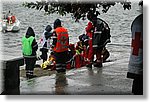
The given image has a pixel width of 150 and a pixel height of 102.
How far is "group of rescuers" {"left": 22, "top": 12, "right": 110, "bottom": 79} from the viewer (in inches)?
113

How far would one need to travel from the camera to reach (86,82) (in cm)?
288

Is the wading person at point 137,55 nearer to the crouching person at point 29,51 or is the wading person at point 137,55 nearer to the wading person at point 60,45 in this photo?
the wading person at point 60,45

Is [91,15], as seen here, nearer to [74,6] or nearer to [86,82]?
[74,6]

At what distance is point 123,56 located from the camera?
2855 mm

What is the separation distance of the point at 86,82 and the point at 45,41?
16.8 inches

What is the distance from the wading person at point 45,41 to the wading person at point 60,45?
0.14ft

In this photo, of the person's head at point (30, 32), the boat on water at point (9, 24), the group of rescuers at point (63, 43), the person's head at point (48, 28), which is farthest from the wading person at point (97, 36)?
the boat on water at point (9, 24)

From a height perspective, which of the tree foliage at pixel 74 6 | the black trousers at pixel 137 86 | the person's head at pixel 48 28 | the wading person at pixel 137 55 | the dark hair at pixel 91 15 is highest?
the tree foliage at pixel 74 6

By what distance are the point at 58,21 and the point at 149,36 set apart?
2.18 ft

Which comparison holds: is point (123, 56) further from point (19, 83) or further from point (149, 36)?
point (19, 83)

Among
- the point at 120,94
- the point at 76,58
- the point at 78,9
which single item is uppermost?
the point at 78,9

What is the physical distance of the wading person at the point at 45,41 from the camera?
2.88 m

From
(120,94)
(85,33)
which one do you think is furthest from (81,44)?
(120,94)

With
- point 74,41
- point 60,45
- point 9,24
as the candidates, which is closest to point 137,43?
point 74,41
